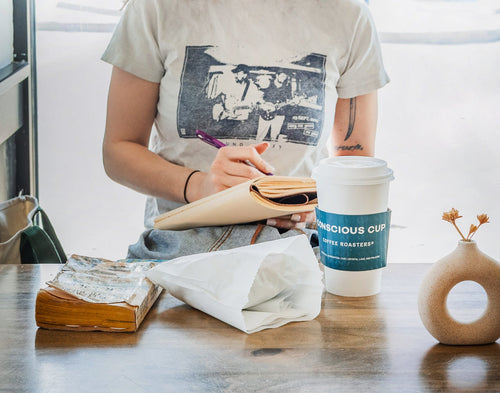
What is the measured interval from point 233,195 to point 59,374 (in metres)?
0.44

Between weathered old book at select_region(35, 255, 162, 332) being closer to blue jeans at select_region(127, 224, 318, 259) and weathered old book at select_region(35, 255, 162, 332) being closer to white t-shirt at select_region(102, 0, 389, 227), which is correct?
blue jeans at select_region(127, 224, 318, 259)

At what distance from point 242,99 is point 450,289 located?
0.80 m

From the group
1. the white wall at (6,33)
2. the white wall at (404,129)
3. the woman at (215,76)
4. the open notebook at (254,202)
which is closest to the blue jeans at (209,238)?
the open notebook at (254,202)

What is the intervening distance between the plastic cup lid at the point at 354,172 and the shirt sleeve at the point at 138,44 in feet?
2.15

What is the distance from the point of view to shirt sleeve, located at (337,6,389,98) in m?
1.50

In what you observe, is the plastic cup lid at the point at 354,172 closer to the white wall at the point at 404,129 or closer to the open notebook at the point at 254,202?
the open notebook at the point at 254,202

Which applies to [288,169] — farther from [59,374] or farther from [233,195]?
[59,374]

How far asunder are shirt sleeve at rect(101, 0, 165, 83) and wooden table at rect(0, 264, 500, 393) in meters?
0.69

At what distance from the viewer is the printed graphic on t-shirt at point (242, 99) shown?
55.7 inches

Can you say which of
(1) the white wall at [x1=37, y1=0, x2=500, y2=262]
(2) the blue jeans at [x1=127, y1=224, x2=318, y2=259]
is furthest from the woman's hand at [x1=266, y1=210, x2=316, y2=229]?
(1) the white wall at [x1=37, y1=0, x2=500, y2=262]

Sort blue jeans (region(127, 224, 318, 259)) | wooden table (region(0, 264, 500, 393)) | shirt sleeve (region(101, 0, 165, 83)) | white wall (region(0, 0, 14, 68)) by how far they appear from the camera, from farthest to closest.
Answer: white wall (region(0, 0, 14, 68)) < shirt sleeve (region(101, 0, 165, 83)) < blue jeans (region(127, 224, 318, 259)) < wooden table (region(0, 264, 500, 393))

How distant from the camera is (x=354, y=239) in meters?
0.89

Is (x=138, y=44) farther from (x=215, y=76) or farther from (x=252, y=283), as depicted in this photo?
(x=252, y=283)

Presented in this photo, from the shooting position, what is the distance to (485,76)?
3.02 m
